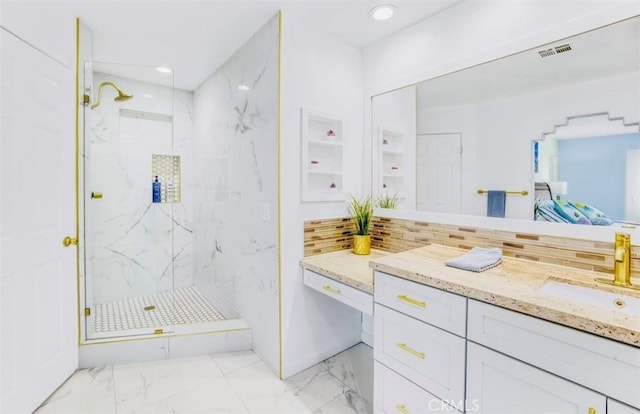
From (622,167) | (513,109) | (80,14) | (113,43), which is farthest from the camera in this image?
(113,43)

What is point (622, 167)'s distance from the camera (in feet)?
4.56

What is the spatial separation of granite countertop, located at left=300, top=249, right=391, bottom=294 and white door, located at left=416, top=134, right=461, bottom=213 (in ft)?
1.82

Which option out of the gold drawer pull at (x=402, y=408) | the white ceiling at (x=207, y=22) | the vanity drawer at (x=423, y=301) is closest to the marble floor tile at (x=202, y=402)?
the gold drawer pull at (x=402, y=408)

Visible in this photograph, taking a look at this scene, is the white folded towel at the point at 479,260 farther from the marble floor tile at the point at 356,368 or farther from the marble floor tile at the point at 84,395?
the marble floor tile at the point at 84,395

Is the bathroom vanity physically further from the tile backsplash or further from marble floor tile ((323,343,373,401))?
marble floor tile ((323,343,373,401))

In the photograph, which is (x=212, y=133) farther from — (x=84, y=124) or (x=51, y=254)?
(x=51, y=254)

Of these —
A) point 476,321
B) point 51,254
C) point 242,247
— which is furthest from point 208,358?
point 476,321

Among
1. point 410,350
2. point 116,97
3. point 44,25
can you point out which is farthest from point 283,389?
point 116,97

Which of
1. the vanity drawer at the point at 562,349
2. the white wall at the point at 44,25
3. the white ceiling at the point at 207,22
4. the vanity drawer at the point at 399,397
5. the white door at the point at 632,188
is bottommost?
the vanity drawer at the point at 399,397

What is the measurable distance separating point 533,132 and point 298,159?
1.39 meters

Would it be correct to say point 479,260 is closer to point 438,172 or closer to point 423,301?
point 423,301

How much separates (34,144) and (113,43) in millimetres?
1235

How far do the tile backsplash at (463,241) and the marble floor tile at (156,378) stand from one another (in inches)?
44.3

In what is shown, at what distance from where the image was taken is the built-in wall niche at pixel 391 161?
2293 millimetres
